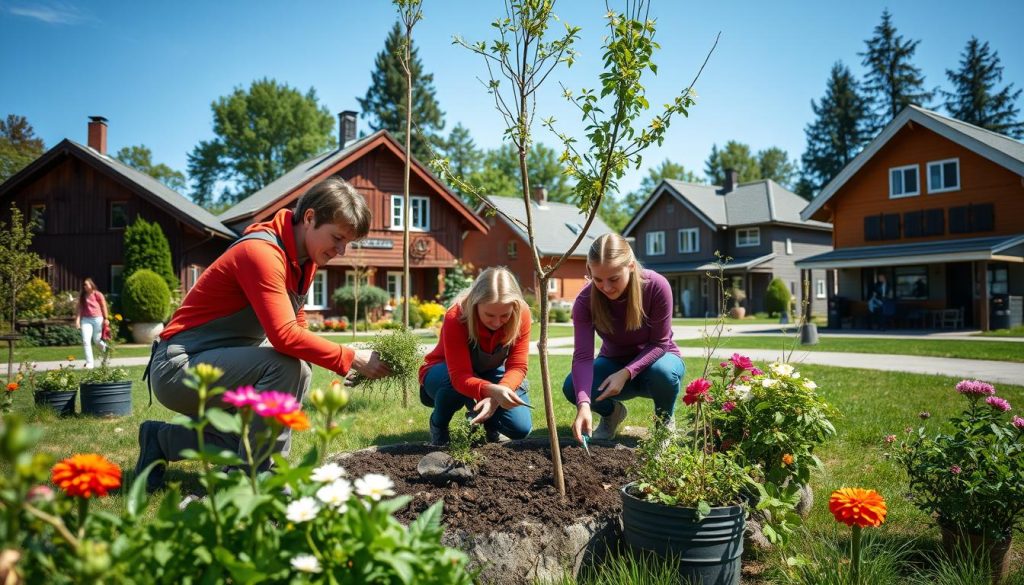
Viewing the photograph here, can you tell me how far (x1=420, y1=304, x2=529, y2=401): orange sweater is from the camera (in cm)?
344

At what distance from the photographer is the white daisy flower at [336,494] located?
A: 113cm

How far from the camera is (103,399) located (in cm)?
589

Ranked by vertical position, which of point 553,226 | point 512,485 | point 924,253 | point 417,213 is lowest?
point 512,485

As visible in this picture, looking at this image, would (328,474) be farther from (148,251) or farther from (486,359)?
(148,251)

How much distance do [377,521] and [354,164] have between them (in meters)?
23.2

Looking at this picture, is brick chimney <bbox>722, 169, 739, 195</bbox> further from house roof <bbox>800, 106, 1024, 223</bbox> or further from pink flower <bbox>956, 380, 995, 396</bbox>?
pink flower <bbox>956, 380, 995, 396</bbox>

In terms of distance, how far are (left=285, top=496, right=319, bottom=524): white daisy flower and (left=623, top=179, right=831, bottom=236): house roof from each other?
109 ft

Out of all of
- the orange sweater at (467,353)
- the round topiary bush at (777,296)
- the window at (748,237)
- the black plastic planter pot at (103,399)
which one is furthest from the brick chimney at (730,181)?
the orange sweater at (467,353)

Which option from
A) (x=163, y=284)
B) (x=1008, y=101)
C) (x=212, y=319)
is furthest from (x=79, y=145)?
(x=1008, y=101)

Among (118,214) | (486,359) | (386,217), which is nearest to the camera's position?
(486,359)

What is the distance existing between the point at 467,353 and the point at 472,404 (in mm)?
654

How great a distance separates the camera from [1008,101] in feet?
134

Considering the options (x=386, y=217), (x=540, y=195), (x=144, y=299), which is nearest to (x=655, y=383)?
(x=144, y=299)

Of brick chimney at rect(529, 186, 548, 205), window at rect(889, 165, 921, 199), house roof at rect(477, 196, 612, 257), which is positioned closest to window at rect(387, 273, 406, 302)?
house roof at rect(477, 196, 612, 257)
